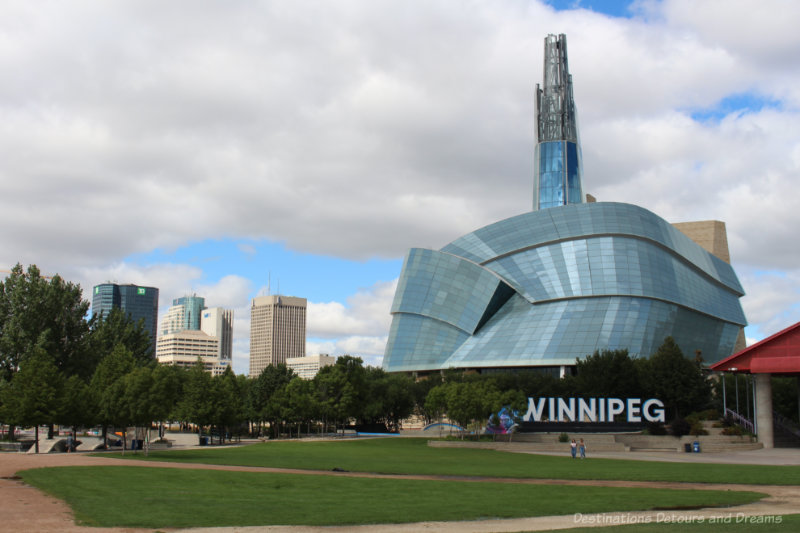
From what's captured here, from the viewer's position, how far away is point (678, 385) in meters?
68.1

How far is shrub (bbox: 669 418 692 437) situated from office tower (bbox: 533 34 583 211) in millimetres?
84098

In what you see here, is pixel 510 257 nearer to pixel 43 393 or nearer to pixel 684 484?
pixel 43 393

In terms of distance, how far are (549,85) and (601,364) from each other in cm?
9840

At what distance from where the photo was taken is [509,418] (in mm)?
67312

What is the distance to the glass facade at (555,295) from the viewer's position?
100375mm

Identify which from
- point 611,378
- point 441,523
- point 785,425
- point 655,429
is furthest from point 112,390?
point 785,425

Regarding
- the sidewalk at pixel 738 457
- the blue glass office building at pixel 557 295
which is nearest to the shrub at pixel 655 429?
the sidewalk at pixel 738 457

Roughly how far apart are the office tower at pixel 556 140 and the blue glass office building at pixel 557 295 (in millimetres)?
30777

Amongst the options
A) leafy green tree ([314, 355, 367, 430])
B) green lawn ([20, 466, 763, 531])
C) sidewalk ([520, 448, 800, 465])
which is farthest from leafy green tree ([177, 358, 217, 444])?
sidewalk ([520, 448, 800, 465])

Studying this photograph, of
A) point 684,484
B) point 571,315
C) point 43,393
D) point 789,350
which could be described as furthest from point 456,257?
point 684,484

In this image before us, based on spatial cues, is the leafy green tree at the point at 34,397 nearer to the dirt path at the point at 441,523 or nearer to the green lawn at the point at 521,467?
the green lawn at the point at 521,467

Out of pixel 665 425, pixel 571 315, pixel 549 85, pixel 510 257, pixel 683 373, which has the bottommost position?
pixel 665 425

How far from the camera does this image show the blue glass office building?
100375mm

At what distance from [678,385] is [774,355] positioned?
40.2ft
